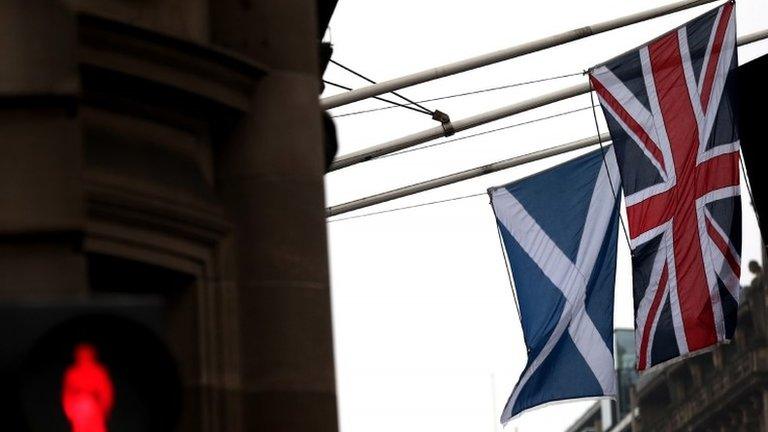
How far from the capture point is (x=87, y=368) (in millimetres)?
5961

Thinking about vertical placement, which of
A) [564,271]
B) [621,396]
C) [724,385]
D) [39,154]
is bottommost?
[39,154]

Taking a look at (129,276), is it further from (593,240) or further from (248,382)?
(593,240)

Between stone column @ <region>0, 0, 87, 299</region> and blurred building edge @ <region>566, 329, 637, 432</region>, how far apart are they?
127529 millimetres

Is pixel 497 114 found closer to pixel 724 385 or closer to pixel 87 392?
pixel 87 392

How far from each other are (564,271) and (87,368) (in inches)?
714

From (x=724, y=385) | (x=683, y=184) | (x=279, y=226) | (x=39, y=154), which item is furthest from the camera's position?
(x=724, y=385)

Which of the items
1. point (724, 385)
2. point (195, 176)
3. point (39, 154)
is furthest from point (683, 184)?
point (724, 385)

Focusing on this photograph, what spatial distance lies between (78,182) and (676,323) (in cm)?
1071

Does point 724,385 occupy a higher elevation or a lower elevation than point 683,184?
higher

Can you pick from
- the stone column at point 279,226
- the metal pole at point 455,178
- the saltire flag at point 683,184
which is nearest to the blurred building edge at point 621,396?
the metal pole at point 455,178

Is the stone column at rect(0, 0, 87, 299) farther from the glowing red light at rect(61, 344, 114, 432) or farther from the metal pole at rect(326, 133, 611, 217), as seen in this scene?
the metal pole at rect(326, 133, 611, 217)

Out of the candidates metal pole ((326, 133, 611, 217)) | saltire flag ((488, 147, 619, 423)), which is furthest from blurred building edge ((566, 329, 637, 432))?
saltire flag ((488, 147, 619, 423))

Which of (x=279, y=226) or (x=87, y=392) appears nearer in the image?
(x=87, y=392)

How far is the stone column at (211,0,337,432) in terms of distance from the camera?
1315 cm
